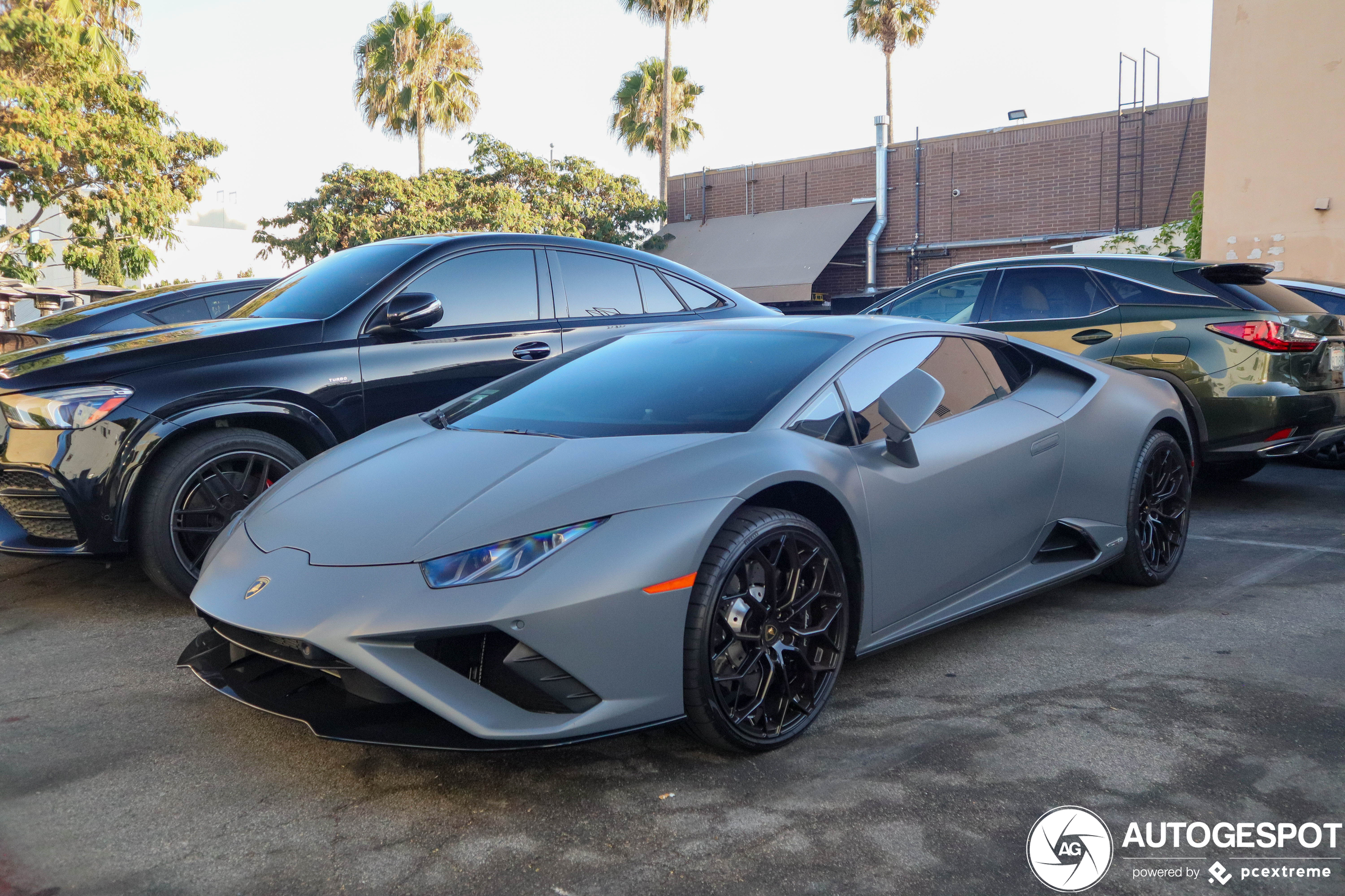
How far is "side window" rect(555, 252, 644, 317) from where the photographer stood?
5.64m

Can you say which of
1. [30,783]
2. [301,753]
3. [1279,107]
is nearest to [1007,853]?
[301,753]

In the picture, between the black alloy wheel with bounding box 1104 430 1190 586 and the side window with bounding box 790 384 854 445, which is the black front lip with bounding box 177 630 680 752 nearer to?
the side window with bounding box 790 384 854 445

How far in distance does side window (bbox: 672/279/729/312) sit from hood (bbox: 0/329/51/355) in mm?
4271

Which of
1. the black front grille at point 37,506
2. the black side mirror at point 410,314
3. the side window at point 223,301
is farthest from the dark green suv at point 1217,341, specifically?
the side window at point 223,301

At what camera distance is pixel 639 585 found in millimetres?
2578

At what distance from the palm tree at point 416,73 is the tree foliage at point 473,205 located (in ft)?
10.6

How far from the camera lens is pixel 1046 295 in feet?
22.7

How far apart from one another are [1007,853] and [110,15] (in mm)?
28917

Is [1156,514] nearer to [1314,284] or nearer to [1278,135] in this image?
[1314,284]

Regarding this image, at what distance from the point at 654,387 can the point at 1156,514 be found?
2.48m

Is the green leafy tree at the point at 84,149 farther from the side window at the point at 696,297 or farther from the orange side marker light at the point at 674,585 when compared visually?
the orange side marker light at the point at 674,585

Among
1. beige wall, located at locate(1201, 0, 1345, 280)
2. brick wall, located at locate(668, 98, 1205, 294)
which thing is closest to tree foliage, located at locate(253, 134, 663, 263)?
brick wall, located at locate(668, 98, 1205, 294)

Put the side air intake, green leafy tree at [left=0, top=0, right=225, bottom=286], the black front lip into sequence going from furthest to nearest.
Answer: green leafy tree at [left=0, top=0, right=225, bottom=286] → the side air intake → the black front lip

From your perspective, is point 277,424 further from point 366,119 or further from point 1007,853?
point 366,119
